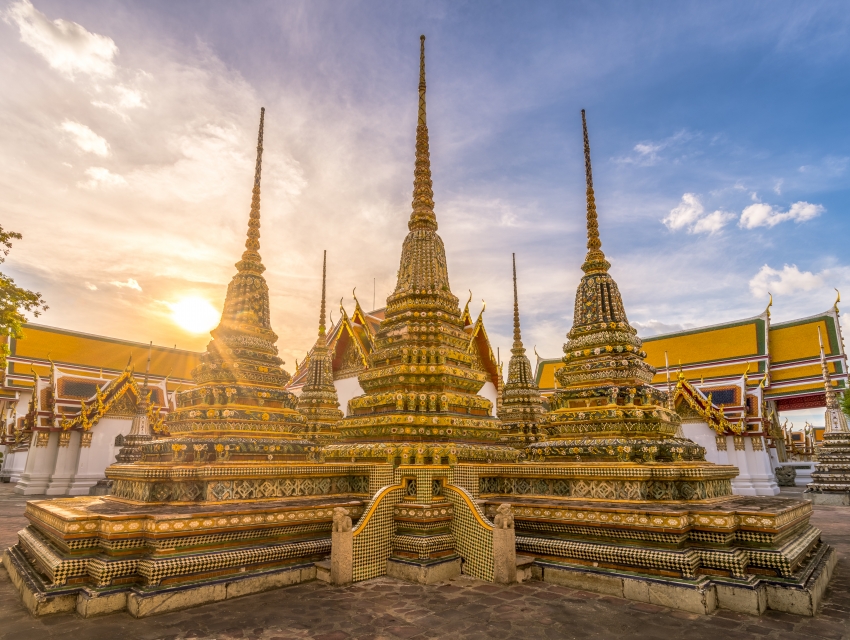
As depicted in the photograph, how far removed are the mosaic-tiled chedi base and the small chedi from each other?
0.02 m

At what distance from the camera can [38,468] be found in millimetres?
21250

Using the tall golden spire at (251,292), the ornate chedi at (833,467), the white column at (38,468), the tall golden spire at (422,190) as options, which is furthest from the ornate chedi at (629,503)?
the white column at (38,468)

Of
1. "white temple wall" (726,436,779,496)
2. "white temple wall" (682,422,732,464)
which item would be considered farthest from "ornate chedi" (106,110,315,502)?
"white temple wall" (682,422,732,464)

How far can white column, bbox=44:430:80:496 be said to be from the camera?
2092cm

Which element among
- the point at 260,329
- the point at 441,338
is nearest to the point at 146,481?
the point at 260,329

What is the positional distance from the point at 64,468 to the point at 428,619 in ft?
75.2

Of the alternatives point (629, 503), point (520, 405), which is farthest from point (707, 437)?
point (629, 503)

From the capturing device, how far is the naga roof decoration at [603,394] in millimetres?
7273

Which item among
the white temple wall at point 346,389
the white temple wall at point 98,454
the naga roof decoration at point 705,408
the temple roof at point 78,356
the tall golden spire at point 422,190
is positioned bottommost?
the white temple wall at point 98,454

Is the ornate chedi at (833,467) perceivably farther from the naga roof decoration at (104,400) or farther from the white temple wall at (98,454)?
the white temple wall at (98,454)

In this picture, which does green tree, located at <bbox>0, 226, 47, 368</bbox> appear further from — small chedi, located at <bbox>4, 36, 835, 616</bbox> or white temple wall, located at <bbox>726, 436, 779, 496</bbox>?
white temple wall, located at <bbox>726, 436, 779, 496</bbox>

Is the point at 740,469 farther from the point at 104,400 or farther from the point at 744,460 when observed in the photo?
the point at 104,400

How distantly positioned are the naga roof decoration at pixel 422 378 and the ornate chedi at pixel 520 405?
6.50 m

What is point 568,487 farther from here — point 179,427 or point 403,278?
point 179,427
